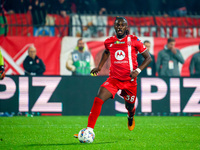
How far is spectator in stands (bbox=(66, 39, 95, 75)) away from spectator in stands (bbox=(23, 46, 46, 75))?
1066mm

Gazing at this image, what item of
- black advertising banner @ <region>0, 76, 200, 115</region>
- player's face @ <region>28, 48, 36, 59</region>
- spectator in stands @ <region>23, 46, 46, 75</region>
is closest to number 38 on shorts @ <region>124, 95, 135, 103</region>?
black advertising banner @ <region>0, 76, 200, 115</region>

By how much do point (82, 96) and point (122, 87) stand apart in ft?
17.4

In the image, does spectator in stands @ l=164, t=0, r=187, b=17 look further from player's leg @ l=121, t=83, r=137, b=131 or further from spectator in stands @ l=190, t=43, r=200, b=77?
player's leg @ l=121, t=83, r=137, b=131

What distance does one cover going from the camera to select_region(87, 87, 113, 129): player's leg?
6872 millimetres

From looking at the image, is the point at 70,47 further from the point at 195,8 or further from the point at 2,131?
the point at 2,131

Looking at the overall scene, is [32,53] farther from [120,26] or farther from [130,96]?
[120,26]

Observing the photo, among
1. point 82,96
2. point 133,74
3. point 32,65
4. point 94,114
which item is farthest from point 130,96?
point 32,65

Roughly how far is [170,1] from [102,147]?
532 inches

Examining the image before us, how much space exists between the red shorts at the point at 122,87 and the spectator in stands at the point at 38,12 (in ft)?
28.4

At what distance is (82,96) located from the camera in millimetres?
12805

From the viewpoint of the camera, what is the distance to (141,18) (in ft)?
55.3

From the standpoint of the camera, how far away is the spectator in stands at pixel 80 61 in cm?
1444

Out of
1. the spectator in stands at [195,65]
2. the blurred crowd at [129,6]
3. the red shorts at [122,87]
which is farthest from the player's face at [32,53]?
the red shorts at [122,87]

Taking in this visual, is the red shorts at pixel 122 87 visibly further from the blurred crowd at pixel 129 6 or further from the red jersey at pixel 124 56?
the blurred crowd at pixel 129 6
